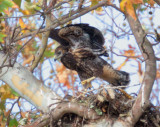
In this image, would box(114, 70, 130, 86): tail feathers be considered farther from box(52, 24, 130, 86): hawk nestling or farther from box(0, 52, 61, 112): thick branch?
box(0, 52, 61, 112): thick branch

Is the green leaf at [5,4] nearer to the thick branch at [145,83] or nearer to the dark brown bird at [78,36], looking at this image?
the dark brown bird at [78,36]

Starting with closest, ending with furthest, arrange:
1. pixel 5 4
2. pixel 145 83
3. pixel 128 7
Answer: pixel 145 83 < pixel 128 7 < pixel 5 4

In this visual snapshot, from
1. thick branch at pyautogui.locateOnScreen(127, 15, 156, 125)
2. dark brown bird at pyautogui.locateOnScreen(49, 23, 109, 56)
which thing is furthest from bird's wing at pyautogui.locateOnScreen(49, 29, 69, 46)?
thick branch at pyautogui.locateOnScreen(127, 15, 156, 125)

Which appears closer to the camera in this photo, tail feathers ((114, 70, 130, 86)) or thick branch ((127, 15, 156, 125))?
thick branch ((127, 15, 156, 125))

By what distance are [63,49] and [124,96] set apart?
1.29m

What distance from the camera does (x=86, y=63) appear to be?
14.6 ft

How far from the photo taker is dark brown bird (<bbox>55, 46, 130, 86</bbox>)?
174 inches

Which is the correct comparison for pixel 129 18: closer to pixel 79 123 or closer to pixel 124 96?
pixel 124 96

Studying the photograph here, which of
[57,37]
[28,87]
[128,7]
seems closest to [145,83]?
[128,7]

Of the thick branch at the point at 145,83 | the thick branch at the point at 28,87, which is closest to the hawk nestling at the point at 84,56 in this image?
the thick branch at the point at 28,87

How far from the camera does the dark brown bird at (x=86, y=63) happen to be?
4430 mm

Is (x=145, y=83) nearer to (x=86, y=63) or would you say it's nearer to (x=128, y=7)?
(x=128, y=7)

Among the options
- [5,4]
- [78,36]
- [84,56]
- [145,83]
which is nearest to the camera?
[145,83]

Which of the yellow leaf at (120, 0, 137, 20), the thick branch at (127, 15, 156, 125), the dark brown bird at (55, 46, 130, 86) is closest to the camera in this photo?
the thick branch at (127, 15, 156, 125)
